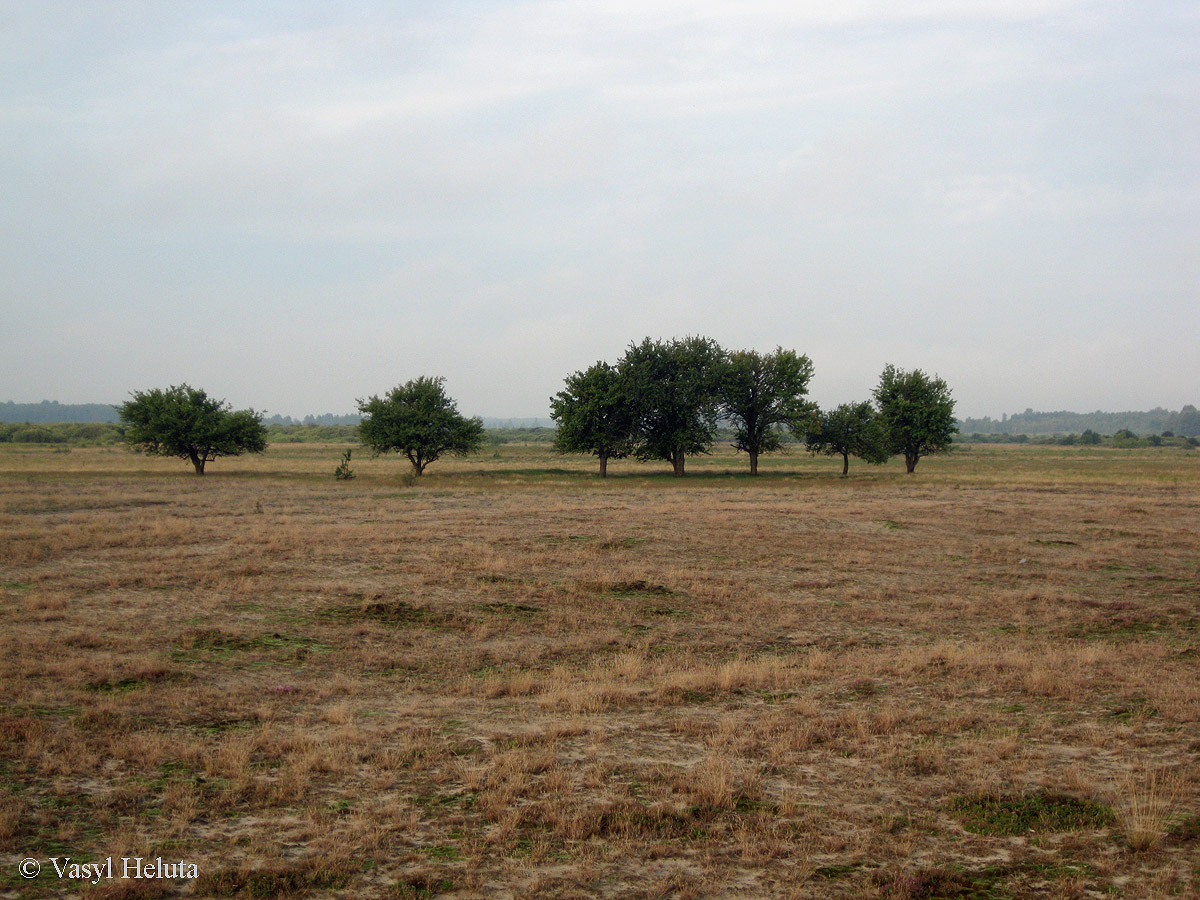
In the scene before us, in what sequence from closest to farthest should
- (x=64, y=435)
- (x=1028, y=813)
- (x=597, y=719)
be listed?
(x=1028, y=813), (x=597, y=719), (x=64, y=435)

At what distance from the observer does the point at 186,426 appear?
219 ft

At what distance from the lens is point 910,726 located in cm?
1050

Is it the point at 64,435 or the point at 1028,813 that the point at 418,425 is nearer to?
the point at 1028,813

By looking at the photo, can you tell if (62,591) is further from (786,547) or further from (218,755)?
(786,547)

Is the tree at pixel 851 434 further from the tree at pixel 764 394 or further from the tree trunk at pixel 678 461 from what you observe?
the tree trunk at pixel 678 461

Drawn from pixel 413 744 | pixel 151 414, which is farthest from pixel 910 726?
pixel 151 414

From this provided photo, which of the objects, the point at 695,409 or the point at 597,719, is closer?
the point at 597,719

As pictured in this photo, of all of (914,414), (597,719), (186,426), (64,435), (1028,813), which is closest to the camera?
(1028,813)

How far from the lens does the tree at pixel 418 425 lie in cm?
7000

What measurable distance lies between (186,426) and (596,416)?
3366 cm

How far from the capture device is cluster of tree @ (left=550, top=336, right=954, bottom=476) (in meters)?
72.9

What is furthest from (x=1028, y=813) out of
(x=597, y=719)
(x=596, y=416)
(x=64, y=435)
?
(x=64, y=435)

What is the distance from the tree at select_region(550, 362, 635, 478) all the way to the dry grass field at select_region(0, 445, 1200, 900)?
1782 inches

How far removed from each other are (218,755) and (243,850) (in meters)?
2.45
